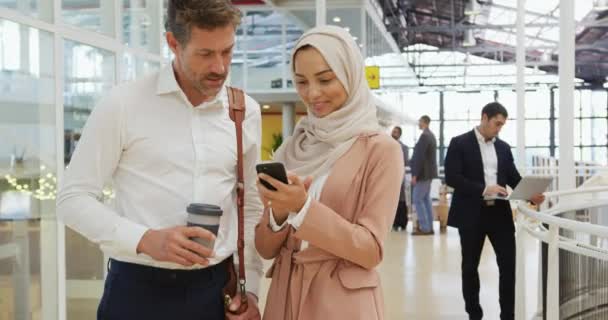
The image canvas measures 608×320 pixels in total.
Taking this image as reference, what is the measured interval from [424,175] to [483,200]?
615 cm

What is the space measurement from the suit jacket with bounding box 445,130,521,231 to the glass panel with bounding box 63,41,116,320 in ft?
9.24

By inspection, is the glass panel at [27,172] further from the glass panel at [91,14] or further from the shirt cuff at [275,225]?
the shirt cuff at [275,225]

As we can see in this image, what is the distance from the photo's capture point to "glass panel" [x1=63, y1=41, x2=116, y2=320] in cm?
476

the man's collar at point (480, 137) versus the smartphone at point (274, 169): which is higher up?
the man's collar at point (480, 137)

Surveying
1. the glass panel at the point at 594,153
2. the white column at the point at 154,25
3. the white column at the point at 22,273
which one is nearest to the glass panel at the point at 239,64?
the white column at the point at 154,25

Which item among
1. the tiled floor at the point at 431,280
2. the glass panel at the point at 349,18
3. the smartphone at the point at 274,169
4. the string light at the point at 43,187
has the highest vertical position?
the glass panel at the point at 349,18

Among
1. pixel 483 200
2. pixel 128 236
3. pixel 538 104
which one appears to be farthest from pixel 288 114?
pixel 128 236

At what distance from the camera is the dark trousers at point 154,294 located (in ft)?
5.85

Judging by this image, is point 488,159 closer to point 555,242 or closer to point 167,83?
point 555,242

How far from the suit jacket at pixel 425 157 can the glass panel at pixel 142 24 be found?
6.33 metres

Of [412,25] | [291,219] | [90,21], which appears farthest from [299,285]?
[412,25]

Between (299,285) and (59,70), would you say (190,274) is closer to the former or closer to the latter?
(299,285)

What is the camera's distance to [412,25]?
27.1 metres

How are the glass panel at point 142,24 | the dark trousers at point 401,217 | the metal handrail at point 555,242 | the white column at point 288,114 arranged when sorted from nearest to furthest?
the metal handrail at point 555,242, the glass panel at point 142,24, the dark trousers at point 401,217, the white column at point 288,114
